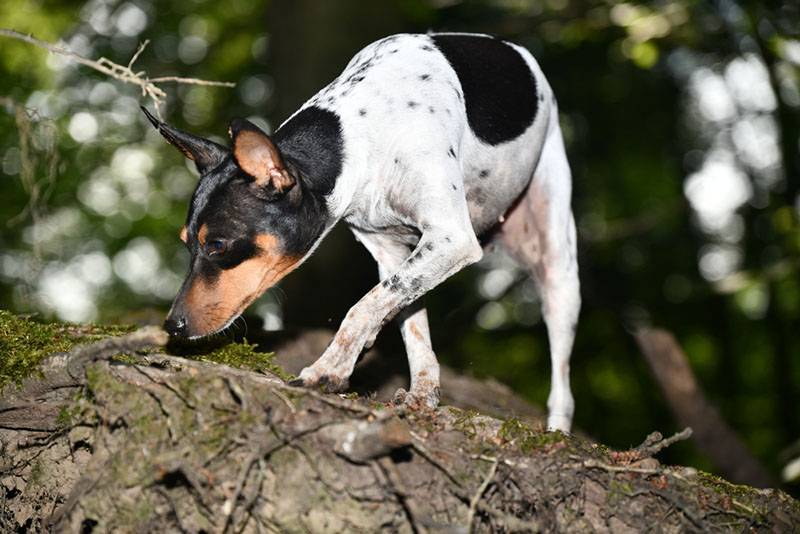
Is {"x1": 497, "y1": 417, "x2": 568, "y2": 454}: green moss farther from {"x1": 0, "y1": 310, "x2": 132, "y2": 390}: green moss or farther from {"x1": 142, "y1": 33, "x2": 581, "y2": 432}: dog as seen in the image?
{"x1": 0, "y1": 310, "x2": 132, "y2": 390}: green moss

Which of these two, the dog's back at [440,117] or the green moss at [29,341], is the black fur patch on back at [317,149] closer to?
the dog's back at [440,117]

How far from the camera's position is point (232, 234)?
14.0 ft

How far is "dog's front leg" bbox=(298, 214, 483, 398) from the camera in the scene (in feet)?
14.0

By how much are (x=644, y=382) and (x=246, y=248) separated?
555 inches

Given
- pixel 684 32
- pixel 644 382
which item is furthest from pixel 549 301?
pixel 644 382

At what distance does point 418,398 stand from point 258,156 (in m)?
1.44

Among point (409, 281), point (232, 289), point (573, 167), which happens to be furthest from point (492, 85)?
point (573, 167)

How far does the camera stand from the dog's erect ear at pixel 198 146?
4516 millimetres

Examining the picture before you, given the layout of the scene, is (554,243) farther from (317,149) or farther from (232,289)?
(232,289)

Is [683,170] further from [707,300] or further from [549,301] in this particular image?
[549,301]

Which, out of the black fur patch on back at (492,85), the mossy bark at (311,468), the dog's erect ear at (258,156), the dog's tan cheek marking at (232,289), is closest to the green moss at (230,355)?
the dog's tan cheek marking at (232,289)

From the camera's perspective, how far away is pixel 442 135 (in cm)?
470

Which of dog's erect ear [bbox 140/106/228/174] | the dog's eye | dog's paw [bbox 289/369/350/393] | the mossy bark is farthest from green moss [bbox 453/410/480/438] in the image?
dog's erect ear [bbox 140/106/228/174]

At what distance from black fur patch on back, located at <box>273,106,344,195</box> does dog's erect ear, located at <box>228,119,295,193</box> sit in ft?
0.78
